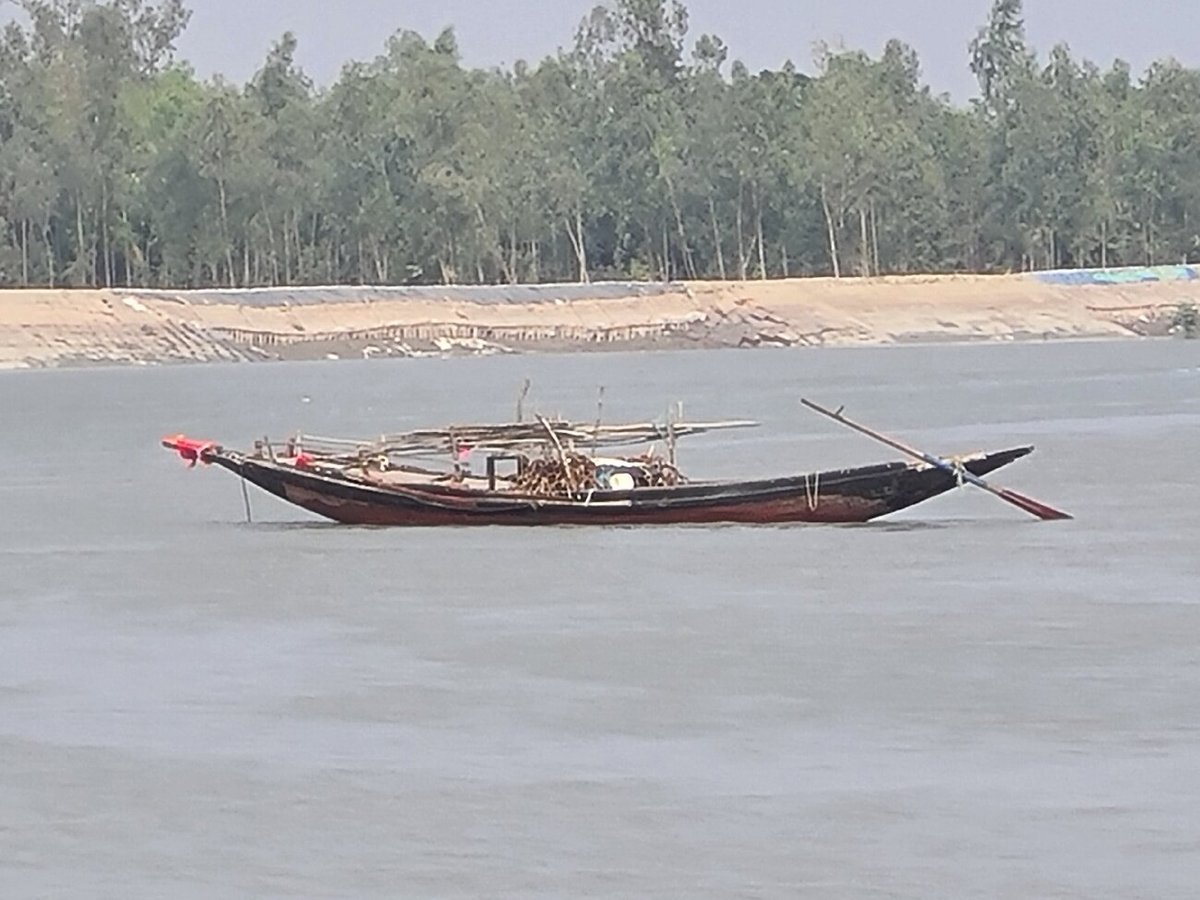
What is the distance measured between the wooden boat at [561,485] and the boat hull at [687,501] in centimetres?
1

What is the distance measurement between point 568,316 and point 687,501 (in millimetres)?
82090

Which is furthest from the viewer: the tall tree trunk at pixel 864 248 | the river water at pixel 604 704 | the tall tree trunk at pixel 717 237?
the tall tree trunk at pixel 864 248

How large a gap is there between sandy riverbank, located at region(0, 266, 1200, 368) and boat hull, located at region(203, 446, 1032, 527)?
73.0 meters

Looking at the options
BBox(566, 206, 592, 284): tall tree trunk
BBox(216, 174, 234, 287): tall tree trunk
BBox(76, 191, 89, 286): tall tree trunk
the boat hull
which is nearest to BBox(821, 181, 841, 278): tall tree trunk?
BBox(566, 206, 592, 284): tall tree trunk

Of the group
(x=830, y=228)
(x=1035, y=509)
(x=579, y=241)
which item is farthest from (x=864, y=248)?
(x=1035, y=509)

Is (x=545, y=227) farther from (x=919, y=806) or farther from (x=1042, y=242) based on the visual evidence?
(x=919, y=806)

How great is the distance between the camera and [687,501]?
38281 millimetres

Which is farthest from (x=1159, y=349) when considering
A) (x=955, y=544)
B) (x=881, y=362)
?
(x=955, y=544)

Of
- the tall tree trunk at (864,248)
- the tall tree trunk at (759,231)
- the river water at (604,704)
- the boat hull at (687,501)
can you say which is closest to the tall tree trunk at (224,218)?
the tall tree trunk at (759,231)

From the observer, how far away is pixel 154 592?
33875 mm

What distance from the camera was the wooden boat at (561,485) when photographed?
38.2 meters

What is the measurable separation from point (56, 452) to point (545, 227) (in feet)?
233

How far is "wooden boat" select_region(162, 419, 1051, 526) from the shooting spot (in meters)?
38.2

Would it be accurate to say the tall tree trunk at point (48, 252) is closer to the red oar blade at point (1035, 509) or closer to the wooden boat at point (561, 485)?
the wooden boat at point (561, 485)
